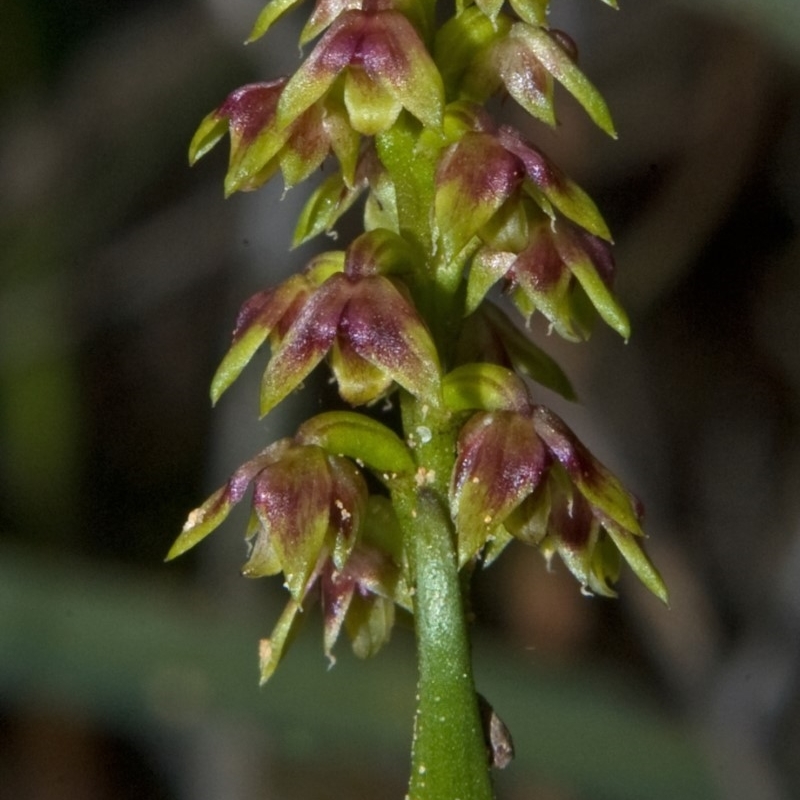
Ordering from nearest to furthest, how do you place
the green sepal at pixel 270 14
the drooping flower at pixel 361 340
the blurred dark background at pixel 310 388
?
the drooping flower at pixel 361 340 < the green sepal at pixel 270 14 < the blurred dark background at pixel 310 388

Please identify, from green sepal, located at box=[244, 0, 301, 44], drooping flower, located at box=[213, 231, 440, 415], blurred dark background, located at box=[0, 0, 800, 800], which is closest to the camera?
drooping flower, located at box=[213, 231, 440, 415]

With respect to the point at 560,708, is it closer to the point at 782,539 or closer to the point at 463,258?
the point at 463,258

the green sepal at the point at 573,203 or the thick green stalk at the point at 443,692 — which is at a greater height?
the green sepal at the point at 573,203

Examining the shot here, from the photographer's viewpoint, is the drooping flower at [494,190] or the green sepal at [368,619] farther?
the green sepal at [368,619]

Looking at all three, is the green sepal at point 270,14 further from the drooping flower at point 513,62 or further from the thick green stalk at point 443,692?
the thick green stalk at point 443,692

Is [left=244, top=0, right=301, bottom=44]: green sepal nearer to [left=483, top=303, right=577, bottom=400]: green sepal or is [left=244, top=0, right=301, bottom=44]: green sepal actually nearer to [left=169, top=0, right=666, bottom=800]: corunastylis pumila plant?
[left=169, top=0, right=666, bottom=800]: corunastylis pumila plant

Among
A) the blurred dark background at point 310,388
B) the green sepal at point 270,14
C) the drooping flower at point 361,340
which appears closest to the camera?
the drooping flower at point 361,340

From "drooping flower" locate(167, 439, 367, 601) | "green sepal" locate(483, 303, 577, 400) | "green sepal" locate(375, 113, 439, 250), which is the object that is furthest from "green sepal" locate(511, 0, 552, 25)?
"drooping flower" locate(167, 439, 367, 601)

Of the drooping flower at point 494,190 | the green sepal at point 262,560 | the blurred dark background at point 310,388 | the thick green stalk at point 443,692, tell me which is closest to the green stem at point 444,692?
the thick green stalk at point 443,692
